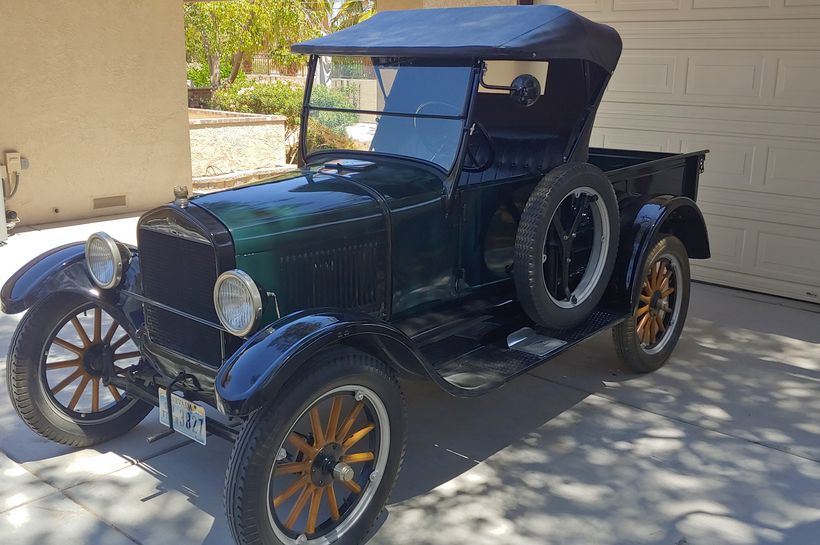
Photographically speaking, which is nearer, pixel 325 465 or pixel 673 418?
pixel 325 465

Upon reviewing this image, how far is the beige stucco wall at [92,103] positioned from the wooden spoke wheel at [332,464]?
6539mm

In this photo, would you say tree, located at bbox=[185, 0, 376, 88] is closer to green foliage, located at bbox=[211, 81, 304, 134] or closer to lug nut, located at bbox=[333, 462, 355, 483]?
green foliage, located at bbox=[211, 81, 304, 134]

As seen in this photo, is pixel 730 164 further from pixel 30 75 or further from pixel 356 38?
pixel 30 75

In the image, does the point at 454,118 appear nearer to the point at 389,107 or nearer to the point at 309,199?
the point at 389,107

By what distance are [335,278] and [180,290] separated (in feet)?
2.11

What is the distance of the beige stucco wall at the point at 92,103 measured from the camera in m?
8.25

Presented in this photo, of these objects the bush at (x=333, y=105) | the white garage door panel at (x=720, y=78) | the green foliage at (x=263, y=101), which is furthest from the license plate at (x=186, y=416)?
the green foliage at (x=263, y=101)

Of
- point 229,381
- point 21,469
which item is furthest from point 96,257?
point 229,381

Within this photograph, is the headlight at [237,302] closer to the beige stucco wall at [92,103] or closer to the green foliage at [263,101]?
the beige stucco wall at [92,103]

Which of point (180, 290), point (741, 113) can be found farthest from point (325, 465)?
point (741, 113)

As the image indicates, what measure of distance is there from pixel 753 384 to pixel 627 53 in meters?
3.28

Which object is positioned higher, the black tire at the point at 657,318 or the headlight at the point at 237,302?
the headlight at the point at 237,302

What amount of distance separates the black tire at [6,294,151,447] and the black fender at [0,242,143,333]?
0.19ft

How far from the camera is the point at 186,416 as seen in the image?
314 centimetres
